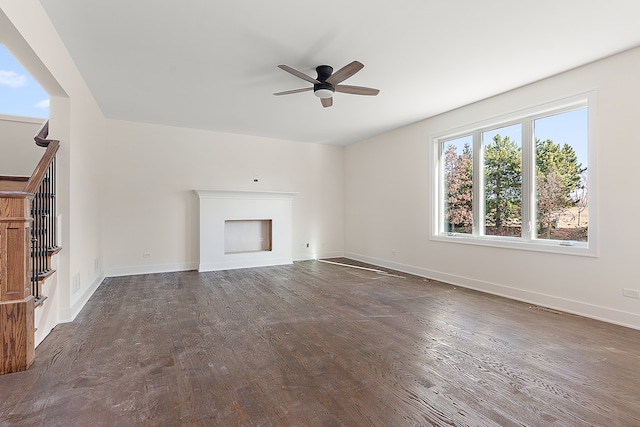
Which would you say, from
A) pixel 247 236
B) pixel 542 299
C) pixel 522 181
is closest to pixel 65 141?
pixel 247 236

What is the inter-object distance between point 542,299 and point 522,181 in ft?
4.85

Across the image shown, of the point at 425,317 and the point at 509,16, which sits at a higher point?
the point at 509,16

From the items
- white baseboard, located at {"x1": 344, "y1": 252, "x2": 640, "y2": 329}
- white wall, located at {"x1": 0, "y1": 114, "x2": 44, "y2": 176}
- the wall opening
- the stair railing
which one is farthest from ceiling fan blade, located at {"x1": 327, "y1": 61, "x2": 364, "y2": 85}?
white wall, located at {"x1": 0, "y1": 114, "x2": 44, "y2": 176}

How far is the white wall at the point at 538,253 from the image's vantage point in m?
3.01

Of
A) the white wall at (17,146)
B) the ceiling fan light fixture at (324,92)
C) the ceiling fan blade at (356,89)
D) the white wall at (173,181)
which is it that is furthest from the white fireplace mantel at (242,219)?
the ceiling fan blade at (356,89)

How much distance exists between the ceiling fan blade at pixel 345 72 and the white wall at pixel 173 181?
349 cm

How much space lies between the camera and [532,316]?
3270 mm

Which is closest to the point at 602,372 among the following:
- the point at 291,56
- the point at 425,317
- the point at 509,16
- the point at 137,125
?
the point at 425,317

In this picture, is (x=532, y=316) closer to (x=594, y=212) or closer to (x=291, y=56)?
(x=594, y=212)

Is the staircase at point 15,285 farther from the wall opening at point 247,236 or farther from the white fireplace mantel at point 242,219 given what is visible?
the wall opening at point 247,236

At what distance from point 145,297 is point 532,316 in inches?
180

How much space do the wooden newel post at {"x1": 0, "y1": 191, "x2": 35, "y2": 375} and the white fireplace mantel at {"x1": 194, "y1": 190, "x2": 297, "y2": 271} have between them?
11.5 feet

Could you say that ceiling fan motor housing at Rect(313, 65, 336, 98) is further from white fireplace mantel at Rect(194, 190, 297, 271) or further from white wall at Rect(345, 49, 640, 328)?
white fireplace mantel at Rect(194, 190, 297, 271)

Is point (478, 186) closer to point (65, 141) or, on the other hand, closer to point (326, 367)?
point (326, 367)
